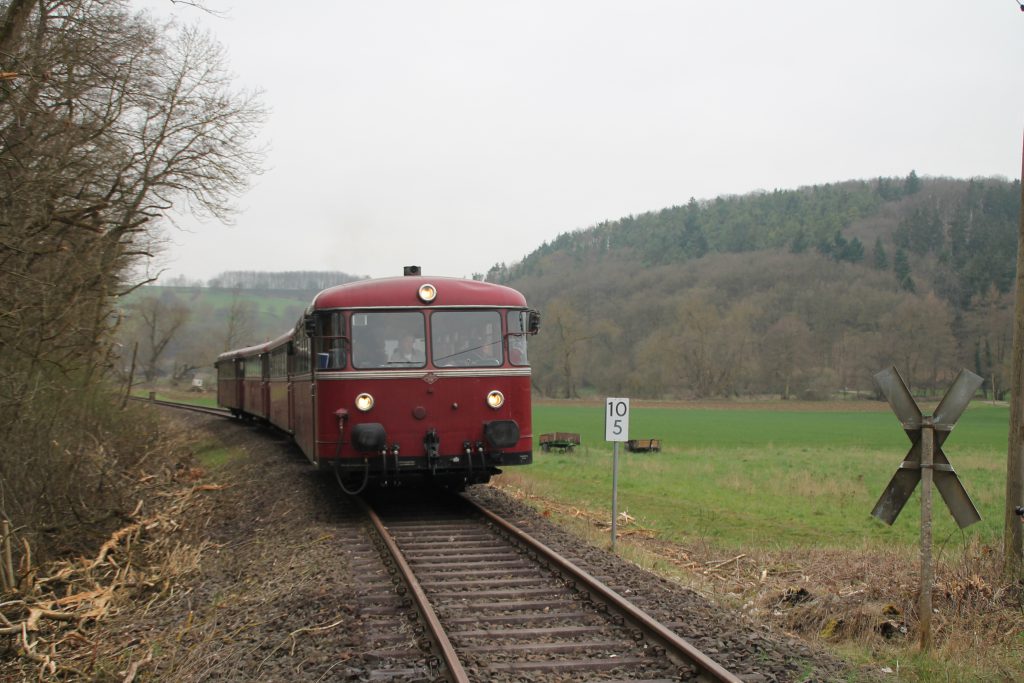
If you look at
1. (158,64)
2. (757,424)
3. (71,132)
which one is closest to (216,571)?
(71,132)

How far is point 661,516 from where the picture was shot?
55.1 feet

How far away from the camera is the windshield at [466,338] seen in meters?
12.1

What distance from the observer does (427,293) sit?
1215 centimetres

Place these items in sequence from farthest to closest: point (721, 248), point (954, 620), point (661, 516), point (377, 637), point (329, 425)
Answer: point (721, 248) → point (661, 516) → point (329, 425) → point (954, 620) → point (377, 637)

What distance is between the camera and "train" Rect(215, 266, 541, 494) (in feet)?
38.5

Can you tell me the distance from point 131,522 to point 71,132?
17.8 ft

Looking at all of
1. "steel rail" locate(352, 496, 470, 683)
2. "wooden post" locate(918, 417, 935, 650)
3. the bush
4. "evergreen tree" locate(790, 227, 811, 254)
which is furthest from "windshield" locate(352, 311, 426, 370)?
"evergreen tree" locate(790, 227, 811, 254)

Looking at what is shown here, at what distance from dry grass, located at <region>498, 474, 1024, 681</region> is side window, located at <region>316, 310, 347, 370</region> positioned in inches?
150

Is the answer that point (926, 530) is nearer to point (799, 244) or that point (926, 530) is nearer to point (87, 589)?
point (87, 589)

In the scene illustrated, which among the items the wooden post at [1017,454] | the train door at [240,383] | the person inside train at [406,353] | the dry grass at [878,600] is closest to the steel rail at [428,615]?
the person inside train at [406,353]

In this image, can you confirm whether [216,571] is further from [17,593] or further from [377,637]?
[377,637]

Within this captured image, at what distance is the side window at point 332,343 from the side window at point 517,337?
7.19 feet

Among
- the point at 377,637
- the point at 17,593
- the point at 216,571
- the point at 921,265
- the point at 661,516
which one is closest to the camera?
the point at 377,637

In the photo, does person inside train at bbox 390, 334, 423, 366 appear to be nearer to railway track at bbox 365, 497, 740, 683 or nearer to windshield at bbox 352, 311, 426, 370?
windshield at bbox 352, 311, 426, 370
